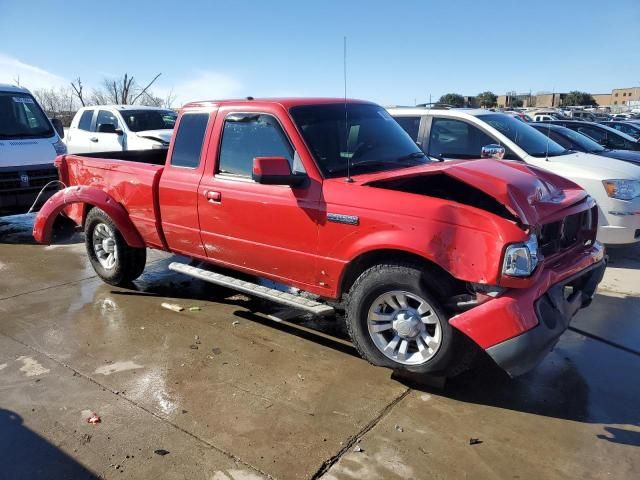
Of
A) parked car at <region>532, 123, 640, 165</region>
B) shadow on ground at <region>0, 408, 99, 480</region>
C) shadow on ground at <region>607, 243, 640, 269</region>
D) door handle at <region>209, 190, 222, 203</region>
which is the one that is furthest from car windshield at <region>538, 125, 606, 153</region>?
shadow on ground at <region>0, 408, 99, 480</region>

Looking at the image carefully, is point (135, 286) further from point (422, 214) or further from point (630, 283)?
point (630, 283)

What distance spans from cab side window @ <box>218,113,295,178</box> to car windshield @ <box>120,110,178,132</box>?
310 inches

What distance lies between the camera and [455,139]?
296 inches

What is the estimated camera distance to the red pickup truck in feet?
10.8

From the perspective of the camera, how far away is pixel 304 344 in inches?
178

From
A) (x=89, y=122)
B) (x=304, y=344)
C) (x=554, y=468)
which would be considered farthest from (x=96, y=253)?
(x=89, y=122)

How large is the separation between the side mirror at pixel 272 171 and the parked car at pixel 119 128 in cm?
783

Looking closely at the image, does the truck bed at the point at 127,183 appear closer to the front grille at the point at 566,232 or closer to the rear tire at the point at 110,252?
the rear tire at the point at 110,252

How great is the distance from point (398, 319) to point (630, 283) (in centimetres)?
388

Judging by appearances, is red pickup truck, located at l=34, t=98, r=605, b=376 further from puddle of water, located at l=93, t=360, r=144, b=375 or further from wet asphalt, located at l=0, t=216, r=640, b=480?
puddle of water, located at l=93, t=360, r=144, b=375

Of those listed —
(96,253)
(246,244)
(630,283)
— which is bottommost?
(630,283)

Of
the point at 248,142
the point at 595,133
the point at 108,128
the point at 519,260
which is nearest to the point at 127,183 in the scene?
the point at 248,142

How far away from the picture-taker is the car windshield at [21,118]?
902 centimetres

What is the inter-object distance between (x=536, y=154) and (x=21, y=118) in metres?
8.47
